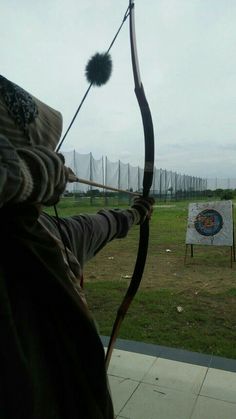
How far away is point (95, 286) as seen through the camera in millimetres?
4473

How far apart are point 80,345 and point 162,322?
2.70 m

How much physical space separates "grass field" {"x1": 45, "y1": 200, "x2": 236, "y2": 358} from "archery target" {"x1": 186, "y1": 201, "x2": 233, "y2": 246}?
0.32 m

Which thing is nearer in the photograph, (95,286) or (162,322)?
(162,322)

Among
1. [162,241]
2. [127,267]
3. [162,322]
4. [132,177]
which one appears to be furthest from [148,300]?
[132,177]

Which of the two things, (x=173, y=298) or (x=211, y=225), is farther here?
(x=211, y=225)

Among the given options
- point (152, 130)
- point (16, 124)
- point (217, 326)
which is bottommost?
point (217, 326)

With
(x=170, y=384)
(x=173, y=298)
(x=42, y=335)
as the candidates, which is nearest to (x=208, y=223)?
(x=173, y=298)

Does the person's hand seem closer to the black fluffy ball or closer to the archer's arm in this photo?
the archer's arm

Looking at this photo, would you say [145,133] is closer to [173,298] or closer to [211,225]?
[173,298]

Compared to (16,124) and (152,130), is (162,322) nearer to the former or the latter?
(152,130)

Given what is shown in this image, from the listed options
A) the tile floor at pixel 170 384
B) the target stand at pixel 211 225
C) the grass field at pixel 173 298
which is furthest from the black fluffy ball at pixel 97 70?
the target stand at pixel 211 225

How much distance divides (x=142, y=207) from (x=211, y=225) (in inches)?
188

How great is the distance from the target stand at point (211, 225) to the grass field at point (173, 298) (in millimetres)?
298

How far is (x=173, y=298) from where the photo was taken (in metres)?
4.00
